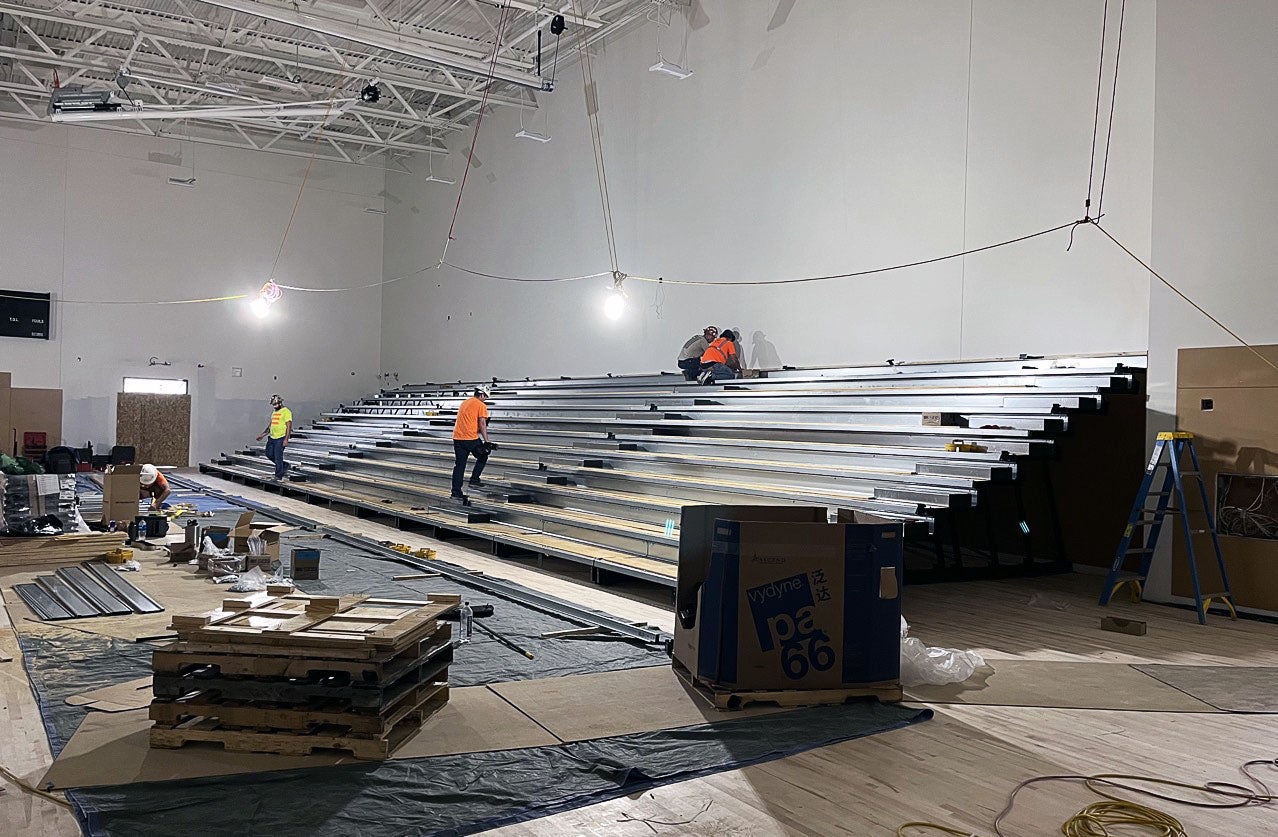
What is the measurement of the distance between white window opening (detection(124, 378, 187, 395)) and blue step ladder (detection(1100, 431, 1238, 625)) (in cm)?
1863

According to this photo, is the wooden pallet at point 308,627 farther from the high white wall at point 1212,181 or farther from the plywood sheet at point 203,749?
the high white wall at point 1212,181

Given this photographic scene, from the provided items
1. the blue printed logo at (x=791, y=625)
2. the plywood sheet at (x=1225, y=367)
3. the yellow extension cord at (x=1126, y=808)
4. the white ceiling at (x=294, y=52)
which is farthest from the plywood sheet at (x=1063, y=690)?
the white ceiling at (x=294, y=52)

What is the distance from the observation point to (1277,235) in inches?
257

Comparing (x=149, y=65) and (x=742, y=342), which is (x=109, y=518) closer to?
(x=742, y=342)

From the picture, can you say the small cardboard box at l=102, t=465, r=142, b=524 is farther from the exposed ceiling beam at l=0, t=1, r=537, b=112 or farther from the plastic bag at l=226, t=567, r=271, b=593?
the exposed ceiling beam at l=0, t=1, r=537, b=112

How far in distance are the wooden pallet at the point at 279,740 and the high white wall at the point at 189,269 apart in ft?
59.2

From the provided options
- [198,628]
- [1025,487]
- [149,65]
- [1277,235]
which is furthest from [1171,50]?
[149,65]

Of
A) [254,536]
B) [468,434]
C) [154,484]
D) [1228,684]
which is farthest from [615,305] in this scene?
[1228,684]

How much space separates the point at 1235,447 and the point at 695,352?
6.71 meters

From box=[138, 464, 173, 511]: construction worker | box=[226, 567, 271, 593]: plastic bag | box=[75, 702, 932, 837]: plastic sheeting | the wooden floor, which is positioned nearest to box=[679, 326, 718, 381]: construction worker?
box=[138, 464, 173, 511]: construction worker

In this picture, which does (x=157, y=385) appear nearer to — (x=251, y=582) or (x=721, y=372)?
(x=721, y=372)

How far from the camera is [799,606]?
4.18 meters

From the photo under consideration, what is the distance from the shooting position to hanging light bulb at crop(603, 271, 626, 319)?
14.5 metres

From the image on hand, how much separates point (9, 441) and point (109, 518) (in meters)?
11.5
